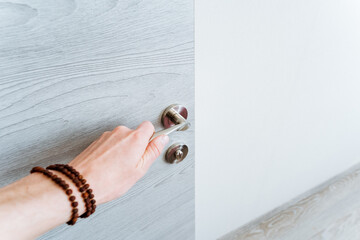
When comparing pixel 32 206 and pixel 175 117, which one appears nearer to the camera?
pixel 32 206

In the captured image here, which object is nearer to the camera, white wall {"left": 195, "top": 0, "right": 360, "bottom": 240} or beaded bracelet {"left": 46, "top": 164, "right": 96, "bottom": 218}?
beaded bracelet {"left": 46, "top": 164, "right": 96, "bottom": 218}

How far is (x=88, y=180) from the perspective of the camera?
37 cm

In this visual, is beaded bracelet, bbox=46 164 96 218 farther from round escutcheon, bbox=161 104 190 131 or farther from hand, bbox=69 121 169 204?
round escutcheon, bbox=161 104 190 131

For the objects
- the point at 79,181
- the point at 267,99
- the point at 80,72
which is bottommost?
the point at 267,99

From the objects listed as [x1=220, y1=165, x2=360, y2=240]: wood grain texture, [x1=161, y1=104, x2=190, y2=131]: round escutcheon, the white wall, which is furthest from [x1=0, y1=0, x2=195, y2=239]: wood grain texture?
[x1=220, y1=165, x2=360, y2=240]: wood grain texture

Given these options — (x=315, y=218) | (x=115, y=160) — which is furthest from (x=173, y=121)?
(x=315, y=218)

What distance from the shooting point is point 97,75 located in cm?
38

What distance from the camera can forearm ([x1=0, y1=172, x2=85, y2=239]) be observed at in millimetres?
319

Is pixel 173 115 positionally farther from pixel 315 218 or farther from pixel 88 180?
pixel 315 218

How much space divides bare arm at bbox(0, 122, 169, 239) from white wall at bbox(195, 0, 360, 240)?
0.27m

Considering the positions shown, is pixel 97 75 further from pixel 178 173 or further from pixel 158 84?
pixel 178 173

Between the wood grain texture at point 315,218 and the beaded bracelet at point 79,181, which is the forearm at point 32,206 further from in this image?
the wood grain texture at point 315,218

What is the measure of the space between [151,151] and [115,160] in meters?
0.06

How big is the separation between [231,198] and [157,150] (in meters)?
0.64
